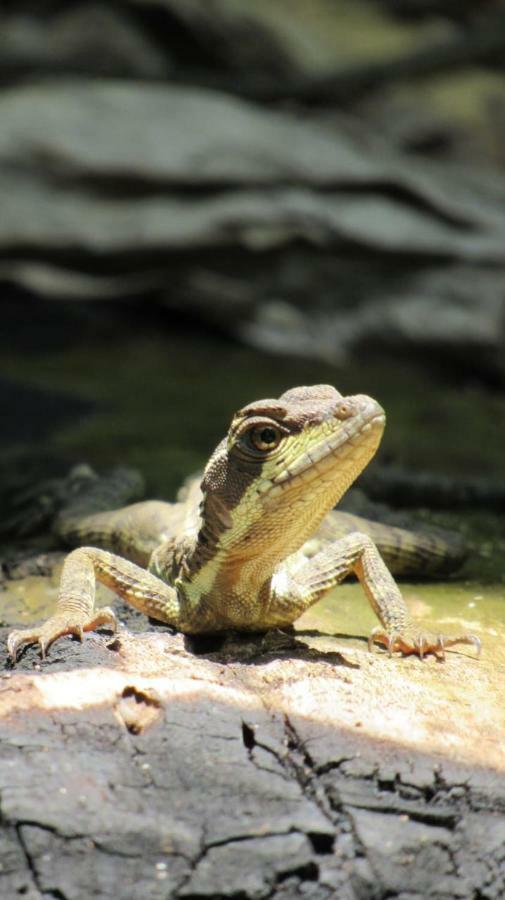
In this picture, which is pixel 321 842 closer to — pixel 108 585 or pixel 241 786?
pixel 241 786

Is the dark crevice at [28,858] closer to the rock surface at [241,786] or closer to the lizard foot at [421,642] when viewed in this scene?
the rock surface at [241,786]

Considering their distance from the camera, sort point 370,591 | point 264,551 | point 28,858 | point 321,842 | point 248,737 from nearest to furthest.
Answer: point 28,858, point 321,842, point 248,737, point 264,551, point 370,591

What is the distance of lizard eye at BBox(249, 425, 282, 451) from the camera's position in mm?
3803

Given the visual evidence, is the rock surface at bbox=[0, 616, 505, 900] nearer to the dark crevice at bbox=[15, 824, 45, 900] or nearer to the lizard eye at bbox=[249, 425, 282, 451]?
the dark crevice at bbox=[15, 824, 45, 900]

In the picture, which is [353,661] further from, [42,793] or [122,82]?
[122,82]

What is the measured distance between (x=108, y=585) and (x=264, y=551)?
78 centimetres

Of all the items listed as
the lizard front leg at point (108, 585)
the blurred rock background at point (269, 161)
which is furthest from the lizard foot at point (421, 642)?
the blurred rock background at point (269, 161)

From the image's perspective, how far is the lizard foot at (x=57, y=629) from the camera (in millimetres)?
3770

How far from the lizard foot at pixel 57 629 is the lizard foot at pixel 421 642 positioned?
3.26ft

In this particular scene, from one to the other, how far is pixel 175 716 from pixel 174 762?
165 millimetres

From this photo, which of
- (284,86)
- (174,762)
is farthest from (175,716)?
(284,86)

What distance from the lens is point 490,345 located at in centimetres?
1166

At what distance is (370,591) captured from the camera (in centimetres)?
432

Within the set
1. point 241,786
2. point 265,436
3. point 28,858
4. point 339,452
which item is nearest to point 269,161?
point 265,436
